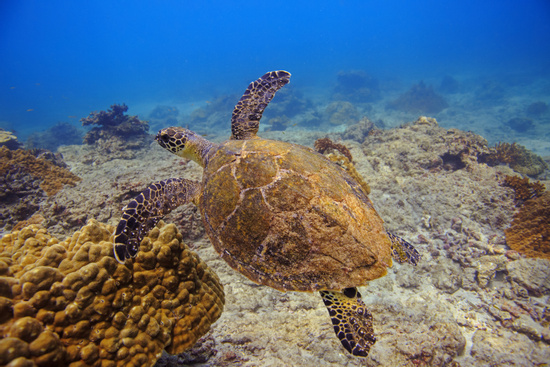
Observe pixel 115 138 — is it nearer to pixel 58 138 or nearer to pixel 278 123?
pixel 278 123

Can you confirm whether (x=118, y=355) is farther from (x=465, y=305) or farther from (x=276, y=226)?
(x=465, y=305)

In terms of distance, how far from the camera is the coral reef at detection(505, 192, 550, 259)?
4531mm

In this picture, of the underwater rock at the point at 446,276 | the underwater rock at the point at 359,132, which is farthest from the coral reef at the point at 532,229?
the underwater rock at the point at 359,132

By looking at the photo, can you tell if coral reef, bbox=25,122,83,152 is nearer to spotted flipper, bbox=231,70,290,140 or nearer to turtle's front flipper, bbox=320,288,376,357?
Result: spotted flipper, bbox=231,70,290,140

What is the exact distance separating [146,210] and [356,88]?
36159mm

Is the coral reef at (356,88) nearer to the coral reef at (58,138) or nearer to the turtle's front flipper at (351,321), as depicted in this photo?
the coral reef at (58,138)

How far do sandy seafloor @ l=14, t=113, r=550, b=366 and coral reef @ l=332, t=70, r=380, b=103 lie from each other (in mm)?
24936

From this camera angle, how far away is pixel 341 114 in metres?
21.0

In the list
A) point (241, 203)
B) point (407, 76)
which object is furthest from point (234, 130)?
point (407, 76)

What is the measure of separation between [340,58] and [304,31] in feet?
236

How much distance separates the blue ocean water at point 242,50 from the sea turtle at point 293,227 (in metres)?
36.3

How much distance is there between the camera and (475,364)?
3.12 m

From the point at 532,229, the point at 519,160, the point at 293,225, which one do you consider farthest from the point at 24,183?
the point at 519,160

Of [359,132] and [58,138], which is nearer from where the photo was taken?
[359,132]
